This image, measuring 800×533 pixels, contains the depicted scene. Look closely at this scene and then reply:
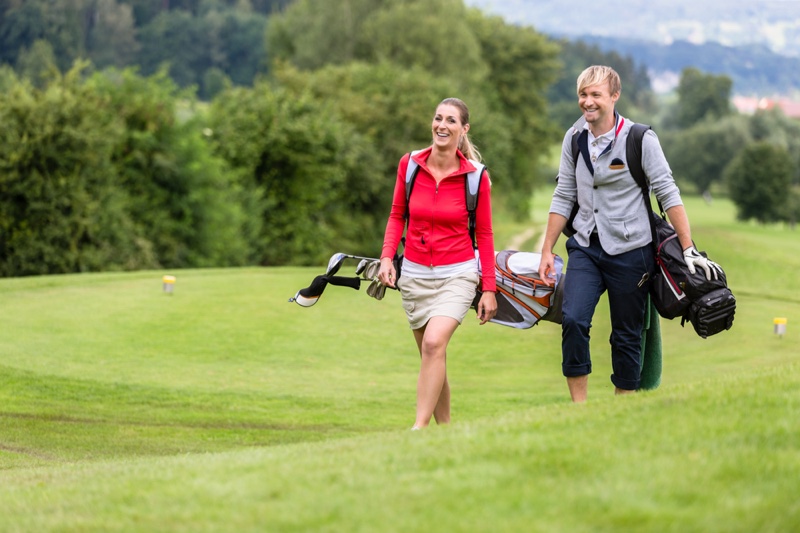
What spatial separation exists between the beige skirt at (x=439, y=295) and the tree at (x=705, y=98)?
153242mm

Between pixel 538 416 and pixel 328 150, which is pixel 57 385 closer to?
pixel 538 416

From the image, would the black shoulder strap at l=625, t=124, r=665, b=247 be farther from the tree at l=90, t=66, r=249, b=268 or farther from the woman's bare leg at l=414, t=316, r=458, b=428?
the tree at l=90, t=66, r=249, b=268

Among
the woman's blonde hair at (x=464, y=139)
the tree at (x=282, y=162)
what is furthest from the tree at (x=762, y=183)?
the woman's blonde hair at (x=464, y=139)

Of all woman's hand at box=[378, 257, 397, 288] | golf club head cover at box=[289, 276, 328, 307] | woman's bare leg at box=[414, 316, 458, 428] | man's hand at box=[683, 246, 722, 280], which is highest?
man's hand at box=[683, 246, 722, 280]

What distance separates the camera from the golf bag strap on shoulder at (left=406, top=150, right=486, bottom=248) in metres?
6.81

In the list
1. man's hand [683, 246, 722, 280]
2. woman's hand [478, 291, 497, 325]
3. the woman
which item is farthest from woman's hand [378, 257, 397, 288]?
man's hand [683, 246, 722, 280]

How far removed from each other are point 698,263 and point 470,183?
1411mm

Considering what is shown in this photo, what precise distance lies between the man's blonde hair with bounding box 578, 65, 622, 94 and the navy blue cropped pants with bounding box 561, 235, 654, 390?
911 mm

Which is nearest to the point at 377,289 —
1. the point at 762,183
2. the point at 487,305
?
the point at 487,305

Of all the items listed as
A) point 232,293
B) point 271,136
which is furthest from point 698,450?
point 271,136

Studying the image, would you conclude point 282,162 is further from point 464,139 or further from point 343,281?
point 464,139

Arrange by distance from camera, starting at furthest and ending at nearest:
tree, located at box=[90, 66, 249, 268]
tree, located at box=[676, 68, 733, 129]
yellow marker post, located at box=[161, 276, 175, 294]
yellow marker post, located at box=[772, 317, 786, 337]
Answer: tree, located at box=[676, 68, 733, 129]
tree, located at box=[90, 66, 249, 268]
yellow marker post, located at box=[161, 276, 175, 294]
yellow marker post, located at box=[772, 317, 786, 337]

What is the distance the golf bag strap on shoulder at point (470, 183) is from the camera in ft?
22.3

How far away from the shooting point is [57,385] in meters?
11.2
